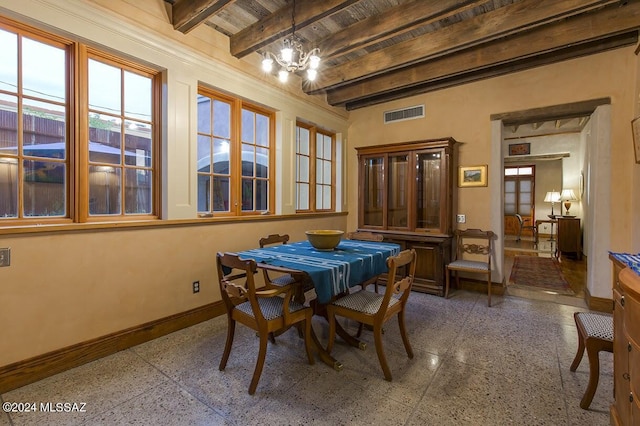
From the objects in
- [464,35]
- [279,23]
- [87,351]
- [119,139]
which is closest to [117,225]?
[119,139]

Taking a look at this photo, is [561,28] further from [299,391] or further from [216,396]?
[216,396]

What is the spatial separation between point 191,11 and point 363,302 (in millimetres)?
2777

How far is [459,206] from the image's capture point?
4.22 metres

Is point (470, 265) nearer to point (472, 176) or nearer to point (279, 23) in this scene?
point (472, 176)

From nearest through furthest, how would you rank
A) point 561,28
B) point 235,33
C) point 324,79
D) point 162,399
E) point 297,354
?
point 162,399 < point 297,354 < point 561,28 < point 235,33 < point 324,79

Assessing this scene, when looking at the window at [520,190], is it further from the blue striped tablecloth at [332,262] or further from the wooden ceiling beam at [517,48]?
the blue striped tablecloth at [332,262]

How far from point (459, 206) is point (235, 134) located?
10.3ft

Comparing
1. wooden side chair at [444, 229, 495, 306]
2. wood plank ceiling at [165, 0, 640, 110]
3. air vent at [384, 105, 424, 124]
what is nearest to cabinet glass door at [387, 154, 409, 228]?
air vent at [384, 105, 424, 124]

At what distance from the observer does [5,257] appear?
1.92 metres

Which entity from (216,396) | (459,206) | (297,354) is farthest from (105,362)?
(459,206)

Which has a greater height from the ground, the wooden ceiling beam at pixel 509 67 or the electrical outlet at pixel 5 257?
the wooden ceiling beam at pixel 509 67

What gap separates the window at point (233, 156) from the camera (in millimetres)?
3188

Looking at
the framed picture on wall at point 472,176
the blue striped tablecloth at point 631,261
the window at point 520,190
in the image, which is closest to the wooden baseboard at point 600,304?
the framed picture on wall at point 472,176

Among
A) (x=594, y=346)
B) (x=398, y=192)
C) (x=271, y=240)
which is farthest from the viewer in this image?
(x=398, y=192)
